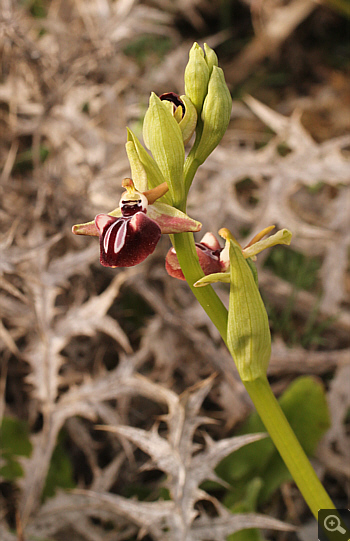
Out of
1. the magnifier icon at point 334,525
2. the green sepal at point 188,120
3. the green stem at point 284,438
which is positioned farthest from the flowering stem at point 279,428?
the green sepal at point 188,120

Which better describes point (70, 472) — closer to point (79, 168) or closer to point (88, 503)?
point (88, 503)

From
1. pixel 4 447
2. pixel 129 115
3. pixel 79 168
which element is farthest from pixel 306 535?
pixel 129 115

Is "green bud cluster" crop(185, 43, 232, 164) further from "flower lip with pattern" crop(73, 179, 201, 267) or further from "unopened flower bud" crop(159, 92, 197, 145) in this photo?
"flower lip with pattern" crop(73, 179, 201, 267)

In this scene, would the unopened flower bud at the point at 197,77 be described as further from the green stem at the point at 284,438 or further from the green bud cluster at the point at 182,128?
the green stem at the point at 284,438

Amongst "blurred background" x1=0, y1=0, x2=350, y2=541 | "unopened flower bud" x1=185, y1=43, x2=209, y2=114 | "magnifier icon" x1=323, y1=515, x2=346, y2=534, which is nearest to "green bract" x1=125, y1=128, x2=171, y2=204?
"unopened flower bud" x1=185, y1=43, x2=209, y2=114

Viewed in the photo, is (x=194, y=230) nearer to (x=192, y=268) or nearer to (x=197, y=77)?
(x=192, y=268)

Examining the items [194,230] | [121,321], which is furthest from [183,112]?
[121,321]
